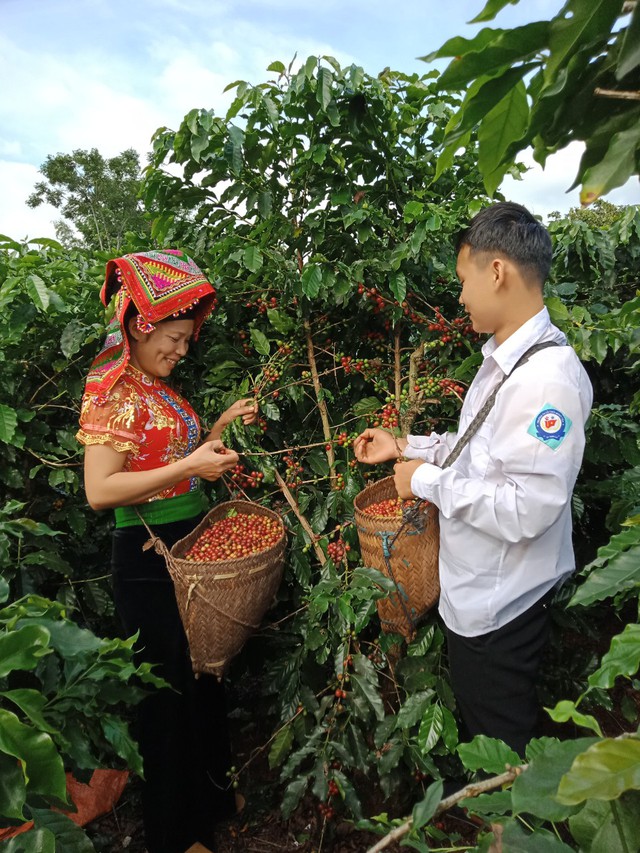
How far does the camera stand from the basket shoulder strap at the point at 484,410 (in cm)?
163

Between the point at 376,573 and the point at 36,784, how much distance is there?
3.66ft

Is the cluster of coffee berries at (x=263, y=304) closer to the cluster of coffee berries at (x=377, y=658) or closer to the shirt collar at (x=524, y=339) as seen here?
the shirt collar at (x=524, y=339)

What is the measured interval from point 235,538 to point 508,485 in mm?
963

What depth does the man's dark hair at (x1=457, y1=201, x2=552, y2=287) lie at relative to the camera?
1652 mm

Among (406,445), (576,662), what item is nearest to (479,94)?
(406,445)

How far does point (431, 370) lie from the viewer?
7.97ft

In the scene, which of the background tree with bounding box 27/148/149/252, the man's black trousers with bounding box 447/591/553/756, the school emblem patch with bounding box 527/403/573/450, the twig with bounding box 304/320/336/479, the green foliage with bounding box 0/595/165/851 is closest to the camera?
the green foliage with bounding box 0/595/165/851

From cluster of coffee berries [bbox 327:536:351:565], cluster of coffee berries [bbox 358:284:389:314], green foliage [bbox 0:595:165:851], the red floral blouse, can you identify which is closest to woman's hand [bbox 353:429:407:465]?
cluster of coffee berries [bbox 327:536:351:565]

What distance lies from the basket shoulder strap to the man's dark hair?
0.22 m

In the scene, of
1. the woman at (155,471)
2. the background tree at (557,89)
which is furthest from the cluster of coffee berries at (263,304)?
the background tree at (557,89)

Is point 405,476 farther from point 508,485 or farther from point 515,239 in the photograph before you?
point 515,239

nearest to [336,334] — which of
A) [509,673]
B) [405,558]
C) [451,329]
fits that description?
[451,329]

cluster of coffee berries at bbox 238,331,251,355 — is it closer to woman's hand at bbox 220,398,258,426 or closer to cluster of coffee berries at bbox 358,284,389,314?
woman's hand at bbox 220,398,258,426

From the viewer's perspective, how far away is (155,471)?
2.01m
